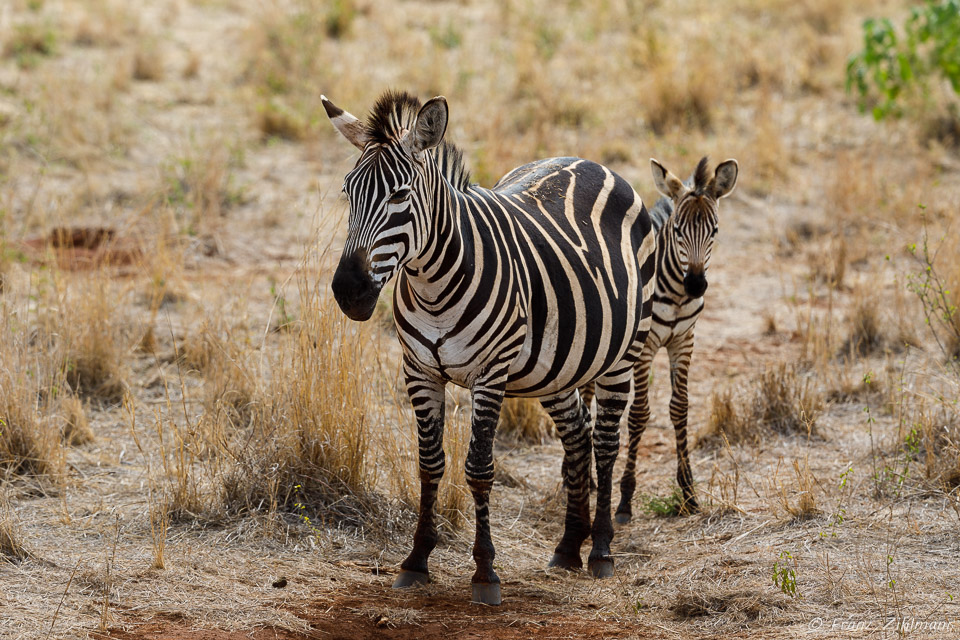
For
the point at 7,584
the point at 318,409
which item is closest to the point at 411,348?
the point at 318,409

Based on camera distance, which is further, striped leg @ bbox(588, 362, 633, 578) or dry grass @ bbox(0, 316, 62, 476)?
dry grass @ bbox(0, 316, 62, 476)

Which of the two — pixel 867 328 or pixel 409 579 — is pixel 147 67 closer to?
pixel 867 328

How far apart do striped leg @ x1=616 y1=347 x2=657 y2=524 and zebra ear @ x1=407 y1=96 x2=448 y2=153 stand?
2.39 meters

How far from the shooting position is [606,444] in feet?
19.2

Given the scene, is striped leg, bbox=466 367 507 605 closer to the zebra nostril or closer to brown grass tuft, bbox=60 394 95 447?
the zebra nostril

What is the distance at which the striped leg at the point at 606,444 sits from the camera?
5672mm

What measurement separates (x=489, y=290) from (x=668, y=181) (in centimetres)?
213

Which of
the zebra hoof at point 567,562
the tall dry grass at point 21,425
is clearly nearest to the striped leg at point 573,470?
the zebra hoof at point 567,562

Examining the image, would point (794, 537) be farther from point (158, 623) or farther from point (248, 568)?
point (158, 623)

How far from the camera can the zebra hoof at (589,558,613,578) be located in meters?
5.57

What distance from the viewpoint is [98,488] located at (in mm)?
6145

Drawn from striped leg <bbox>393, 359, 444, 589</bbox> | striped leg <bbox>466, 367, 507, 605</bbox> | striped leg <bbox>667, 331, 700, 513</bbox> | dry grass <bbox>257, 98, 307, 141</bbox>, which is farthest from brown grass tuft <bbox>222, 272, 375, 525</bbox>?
dry grass <bbox>257, 98, 307, 141</bbox>

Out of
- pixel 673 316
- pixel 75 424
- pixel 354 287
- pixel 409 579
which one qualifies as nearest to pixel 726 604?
pixel 409 579

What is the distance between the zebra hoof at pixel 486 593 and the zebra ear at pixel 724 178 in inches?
114
